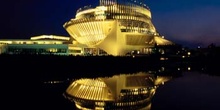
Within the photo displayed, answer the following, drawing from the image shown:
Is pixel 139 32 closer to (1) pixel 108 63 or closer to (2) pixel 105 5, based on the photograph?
(2) pixel 105 5

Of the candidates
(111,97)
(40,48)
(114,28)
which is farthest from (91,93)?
(40,48)

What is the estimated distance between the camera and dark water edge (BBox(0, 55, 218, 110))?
54.4 ft

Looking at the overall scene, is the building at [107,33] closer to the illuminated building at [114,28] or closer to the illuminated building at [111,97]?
the illuminated building at [114,28]

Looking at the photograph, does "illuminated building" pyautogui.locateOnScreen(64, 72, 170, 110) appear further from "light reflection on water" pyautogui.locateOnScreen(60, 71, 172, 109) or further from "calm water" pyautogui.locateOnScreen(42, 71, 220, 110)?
"calm water" pyautogui.locateOnScreen(42, 71, 220, 110)

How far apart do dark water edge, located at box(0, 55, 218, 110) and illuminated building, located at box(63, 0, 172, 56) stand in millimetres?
15785

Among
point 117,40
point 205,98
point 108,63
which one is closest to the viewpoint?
point 205,98

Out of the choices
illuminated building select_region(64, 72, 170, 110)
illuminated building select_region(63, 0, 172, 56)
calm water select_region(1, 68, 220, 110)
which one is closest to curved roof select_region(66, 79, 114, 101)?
illuminated building select_region(64, 72, 170, 110)

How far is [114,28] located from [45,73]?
37302mm

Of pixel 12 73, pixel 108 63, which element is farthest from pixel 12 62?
pixel 108 63

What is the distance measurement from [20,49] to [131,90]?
57685 mm

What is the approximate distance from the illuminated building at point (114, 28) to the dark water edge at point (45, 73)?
1579 cm

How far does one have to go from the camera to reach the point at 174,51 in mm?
85875

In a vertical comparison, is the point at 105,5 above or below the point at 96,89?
above

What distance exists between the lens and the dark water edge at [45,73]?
16.6 m
